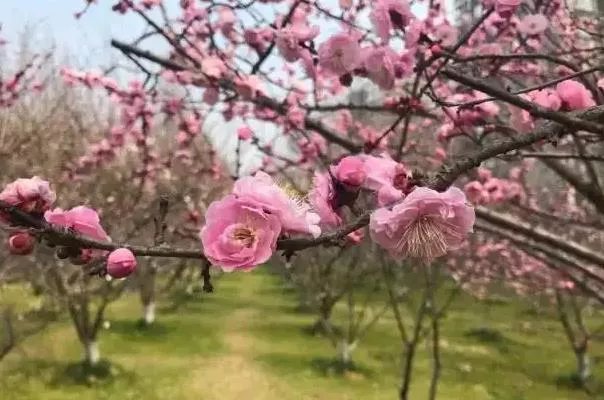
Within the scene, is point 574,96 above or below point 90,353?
above

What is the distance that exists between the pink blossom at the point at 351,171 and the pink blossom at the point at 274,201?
15 centimetres

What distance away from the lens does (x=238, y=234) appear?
120cm

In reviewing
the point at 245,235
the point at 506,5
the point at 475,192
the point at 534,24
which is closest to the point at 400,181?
the point at 245,235

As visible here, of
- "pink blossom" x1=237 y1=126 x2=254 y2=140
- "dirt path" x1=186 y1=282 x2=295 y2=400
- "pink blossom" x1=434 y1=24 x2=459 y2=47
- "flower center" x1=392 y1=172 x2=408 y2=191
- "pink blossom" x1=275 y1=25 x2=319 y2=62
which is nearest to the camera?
"flower center" x1=392 y1=172 x2=408 y2=191

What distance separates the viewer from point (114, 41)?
10.6 feet

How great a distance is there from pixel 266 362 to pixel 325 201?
33.3 ft

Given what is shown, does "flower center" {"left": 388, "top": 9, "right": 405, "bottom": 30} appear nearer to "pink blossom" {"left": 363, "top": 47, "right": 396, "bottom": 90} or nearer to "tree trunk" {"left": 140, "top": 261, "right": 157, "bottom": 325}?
"pink blossom" {"left": 363, "top": 47, "right": 396, "bottom": 90}

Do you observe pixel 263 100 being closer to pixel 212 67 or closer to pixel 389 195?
pixel 212 67

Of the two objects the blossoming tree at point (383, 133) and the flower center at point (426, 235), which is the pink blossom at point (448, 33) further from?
the flower center at point (426, 235)

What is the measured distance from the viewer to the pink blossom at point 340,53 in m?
2.72

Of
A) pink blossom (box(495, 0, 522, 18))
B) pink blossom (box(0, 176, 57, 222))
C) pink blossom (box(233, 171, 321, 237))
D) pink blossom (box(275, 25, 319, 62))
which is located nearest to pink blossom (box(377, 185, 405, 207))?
pink blossom (box(233, 171, 321, 237))

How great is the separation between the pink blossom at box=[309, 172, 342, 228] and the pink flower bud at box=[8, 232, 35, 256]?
1.50ft

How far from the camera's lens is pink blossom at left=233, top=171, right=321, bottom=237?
1.18 meters

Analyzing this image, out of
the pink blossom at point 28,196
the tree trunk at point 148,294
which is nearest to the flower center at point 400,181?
the pink blossom at point 28,196
